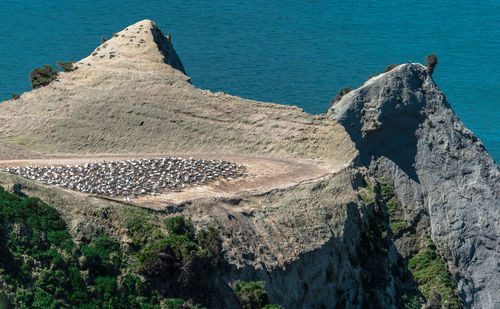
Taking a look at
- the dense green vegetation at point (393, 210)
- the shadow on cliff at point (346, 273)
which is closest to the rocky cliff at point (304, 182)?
the shadow on cliff at point (346, 273)

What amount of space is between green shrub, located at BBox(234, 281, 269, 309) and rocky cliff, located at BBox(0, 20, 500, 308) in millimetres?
636

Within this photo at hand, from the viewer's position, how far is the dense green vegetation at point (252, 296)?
163 feet

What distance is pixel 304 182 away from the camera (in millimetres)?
62281

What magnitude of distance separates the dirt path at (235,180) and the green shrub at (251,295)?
7505 mm

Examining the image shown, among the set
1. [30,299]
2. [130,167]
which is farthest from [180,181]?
[30,299]

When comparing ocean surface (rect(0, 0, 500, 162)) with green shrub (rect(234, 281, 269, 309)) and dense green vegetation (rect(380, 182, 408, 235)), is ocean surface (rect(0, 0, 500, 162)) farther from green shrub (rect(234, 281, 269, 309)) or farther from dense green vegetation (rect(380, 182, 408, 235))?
green shrub (rect(234, 281, 269, 309))

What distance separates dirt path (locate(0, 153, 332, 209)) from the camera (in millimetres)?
56625

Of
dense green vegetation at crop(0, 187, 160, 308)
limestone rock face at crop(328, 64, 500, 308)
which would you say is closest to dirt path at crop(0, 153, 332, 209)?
dense green vegetation at crop(0, 187, 160, 308)

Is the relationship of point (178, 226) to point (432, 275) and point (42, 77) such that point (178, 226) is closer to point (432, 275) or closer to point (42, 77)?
point (42, 77)

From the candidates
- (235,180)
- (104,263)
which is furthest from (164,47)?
(104,263)

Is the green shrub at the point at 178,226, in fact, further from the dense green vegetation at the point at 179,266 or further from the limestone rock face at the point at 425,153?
the limestone rock face at the point at 425,153

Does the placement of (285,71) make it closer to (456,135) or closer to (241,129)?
(456,135)

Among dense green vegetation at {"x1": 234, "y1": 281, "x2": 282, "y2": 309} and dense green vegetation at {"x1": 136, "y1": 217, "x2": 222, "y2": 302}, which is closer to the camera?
dense green vegetation at {"x1": 136, "y1": 217, "x2": 222, "y2": 302}

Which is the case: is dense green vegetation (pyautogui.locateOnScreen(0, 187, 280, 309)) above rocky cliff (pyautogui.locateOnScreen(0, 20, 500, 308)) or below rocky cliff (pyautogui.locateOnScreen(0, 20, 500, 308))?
below
